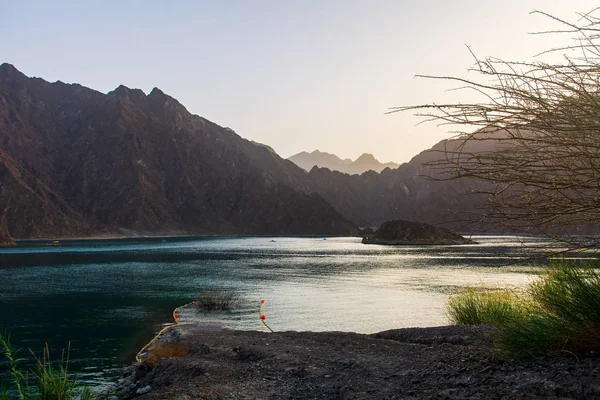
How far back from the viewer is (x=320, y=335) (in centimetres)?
1602

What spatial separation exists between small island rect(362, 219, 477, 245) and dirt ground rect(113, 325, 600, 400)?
451ft

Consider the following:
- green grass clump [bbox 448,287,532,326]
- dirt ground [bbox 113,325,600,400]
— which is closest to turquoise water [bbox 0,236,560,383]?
green grass clump [bbox 448,287,532,326]

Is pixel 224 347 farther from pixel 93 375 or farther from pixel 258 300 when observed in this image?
pixel 258 300

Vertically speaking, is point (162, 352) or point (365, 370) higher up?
point (365, 370)

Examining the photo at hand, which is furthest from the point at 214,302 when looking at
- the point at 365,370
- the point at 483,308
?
the point at 365,370

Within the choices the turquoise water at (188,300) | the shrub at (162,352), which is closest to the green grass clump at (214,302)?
the turquoise water at (188,300)

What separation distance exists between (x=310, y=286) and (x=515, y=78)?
4601 centimetres

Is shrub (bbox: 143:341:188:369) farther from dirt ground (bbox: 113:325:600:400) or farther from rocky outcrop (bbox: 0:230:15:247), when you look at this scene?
rocky outcrop (bbox: 0:230:15:247)

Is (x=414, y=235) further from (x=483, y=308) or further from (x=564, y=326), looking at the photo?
(x=564, y=326)

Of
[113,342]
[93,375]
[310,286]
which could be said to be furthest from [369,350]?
[310,286]

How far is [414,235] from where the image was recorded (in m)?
161

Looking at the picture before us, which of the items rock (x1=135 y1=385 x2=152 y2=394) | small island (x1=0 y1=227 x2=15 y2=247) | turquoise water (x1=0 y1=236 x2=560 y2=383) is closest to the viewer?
rock (x1=135 y1=385 x2=152 y2=394)

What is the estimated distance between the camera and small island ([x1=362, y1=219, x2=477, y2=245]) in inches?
6053

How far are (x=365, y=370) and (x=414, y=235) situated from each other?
510 ft
